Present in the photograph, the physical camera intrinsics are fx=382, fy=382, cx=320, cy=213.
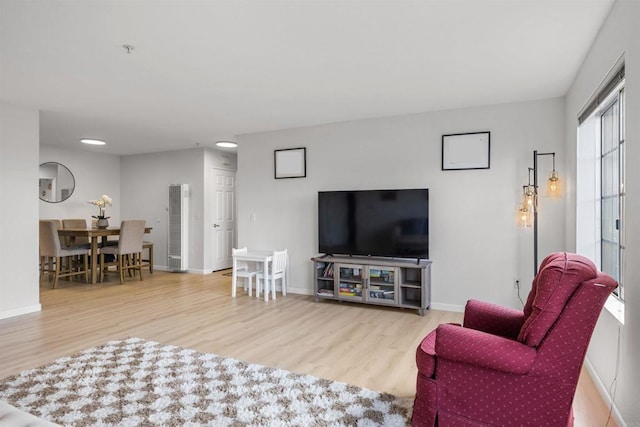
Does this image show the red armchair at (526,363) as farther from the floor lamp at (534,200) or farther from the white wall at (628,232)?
the floor lamp at (534,200)

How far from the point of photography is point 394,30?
2436mm

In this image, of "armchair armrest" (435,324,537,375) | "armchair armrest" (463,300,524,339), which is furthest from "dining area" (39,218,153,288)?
"armchair armrest" (435,324,537,375)

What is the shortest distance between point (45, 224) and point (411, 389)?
18.8 ft

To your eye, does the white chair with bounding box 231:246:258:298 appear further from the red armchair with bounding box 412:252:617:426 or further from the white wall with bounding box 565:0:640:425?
the white wall with bounding box 565:0:640:425

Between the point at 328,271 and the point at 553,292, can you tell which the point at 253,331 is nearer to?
the point at 328,271

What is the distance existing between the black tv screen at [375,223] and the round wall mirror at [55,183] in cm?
508

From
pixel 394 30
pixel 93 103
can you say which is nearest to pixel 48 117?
pixel 93 103

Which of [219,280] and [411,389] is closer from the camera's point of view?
[411,389]

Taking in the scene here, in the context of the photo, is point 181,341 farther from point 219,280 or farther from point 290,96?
point 219,280

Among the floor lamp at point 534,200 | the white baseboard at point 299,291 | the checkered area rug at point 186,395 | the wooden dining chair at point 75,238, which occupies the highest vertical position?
the floor lamp at point 534,200

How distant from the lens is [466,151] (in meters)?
4.25

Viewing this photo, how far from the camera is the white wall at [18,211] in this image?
161 inches

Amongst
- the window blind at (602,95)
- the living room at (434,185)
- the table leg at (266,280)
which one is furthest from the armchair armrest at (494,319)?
the table leg at (266,280)

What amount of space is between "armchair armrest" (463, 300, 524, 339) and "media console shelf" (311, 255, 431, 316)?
173cm
